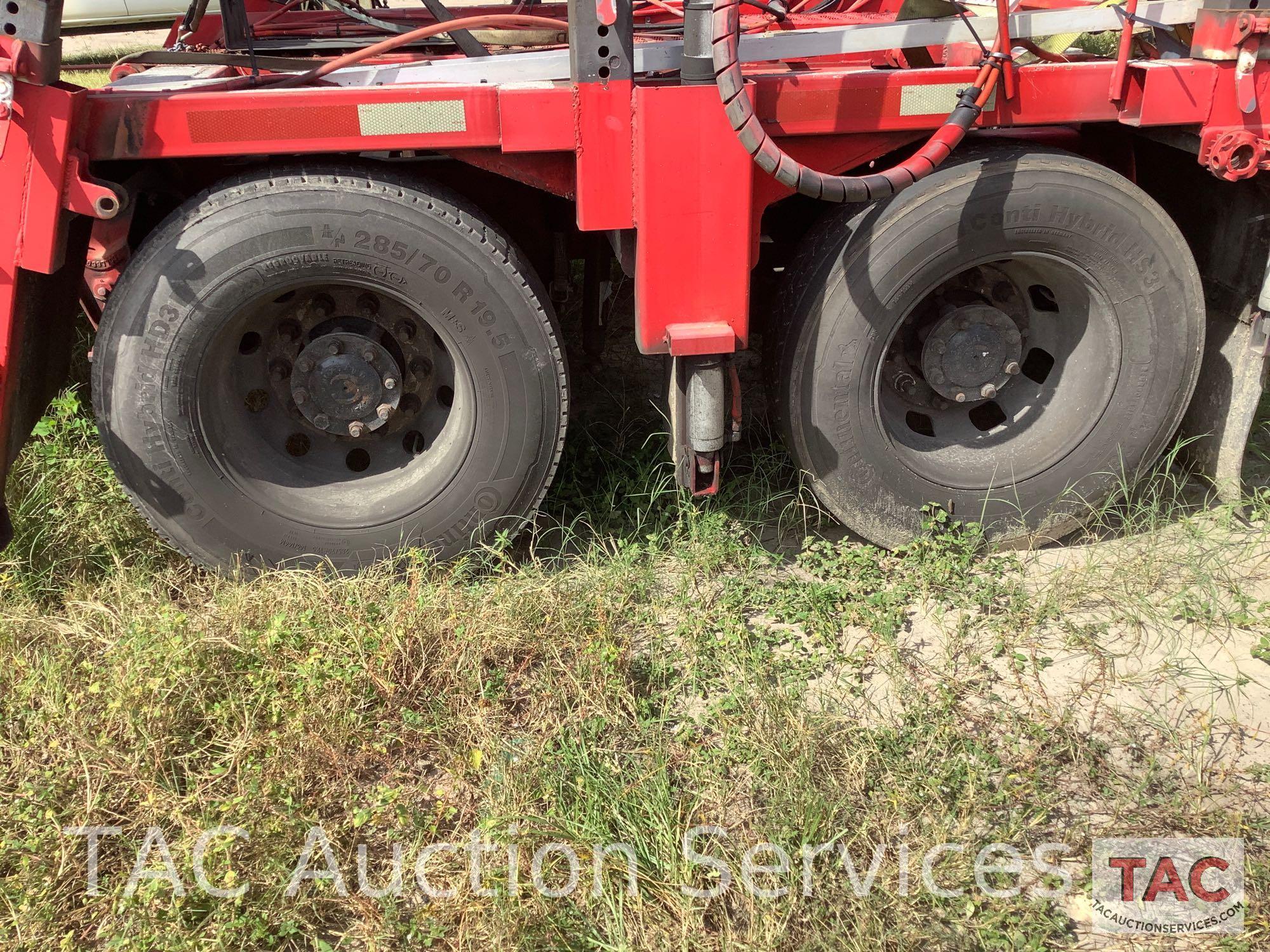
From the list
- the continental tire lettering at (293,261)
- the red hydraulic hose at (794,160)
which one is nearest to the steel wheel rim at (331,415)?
the continental tire lettering at (293,261)

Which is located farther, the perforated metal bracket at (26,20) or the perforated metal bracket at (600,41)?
the perforated metal bracket at (600,41)

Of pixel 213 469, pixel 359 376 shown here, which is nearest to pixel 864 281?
pixel 359 376

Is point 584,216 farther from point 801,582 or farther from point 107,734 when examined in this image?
point 107,734

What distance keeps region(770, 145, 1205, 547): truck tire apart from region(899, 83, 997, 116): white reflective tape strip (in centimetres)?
18

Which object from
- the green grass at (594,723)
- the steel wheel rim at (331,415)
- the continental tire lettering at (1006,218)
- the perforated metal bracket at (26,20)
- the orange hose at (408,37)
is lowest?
the green grass at (594,723)

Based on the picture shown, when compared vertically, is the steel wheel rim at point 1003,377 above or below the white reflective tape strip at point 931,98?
below

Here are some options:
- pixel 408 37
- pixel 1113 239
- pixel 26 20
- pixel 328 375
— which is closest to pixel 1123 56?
pixel 1113 239

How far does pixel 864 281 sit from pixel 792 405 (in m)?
0.43

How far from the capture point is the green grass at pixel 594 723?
90.0 inches

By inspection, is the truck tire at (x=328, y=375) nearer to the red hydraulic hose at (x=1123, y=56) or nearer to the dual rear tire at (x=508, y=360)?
the dual rear tire at (x=508, y=360)

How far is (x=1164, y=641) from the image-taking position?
316cm

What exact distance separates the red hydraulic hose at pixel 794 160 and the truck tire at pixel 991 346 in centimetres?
24

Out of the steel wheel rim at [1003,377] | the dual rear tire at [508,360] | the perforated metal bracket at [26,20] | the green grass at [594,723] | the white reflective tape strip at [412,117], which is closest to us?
the green grass at [594,723]

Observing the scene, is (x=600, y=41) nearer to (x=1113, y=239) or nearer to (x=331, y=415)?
(x=331, y=415)
